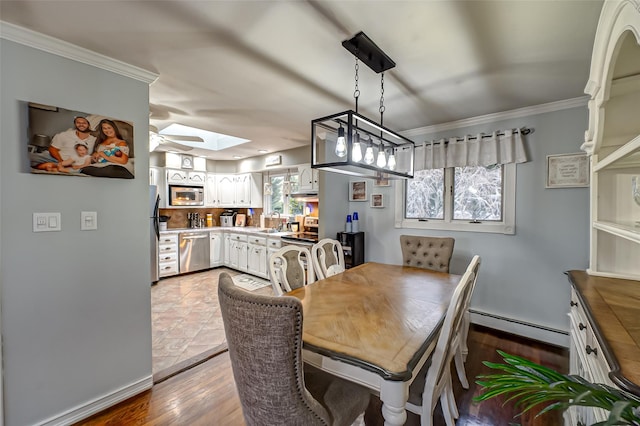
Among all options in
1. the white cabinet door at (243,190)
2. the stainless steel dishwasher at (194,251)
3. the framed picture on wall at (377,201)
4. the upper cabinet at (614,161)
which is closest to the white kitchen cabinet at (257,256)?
the stainless steel dishwasher at (194,251)

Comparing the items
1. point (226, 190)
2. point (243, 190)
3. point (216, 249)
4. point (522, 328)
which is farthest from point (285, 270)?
point (226, 190)

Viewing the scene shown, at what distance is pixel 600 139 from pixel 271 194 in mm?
4882

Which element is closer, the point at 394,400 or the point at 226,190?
the point at 394,400

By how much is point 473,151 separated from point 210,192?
4843 mm

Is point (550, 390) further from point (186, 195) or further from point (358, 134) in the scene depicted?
point (186, 195)

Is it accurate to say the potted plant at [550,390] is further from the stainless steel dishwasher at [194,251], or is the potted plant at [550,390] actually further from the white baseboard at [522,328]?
the stainless steel dishwasher at [194,251]

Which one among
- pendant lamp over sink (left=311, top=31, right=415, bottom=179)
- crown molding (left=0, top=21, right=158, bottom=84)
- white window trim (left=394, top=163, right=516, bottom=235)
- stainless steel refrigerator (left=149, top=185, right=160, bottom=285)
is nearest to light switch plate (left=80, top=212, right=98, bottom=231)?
crown molding (left=0, top=21, right=158, bottom=84)

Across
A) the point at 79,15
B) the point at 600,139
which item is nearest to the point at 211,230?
the point at 79,15

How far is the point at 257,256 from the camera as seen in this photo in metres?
4.84

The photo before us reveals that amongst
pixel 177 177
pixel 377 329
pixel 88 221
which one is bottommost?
pixel 377 329

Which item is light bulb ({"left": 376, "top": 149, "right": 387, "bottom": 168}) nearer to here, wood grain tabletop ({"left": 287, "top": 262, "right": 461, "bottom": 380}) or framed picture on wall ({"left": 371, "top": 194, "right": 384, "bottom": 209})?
wood grain tabletop ({"left": 287, "top": 262, "right": 461, "bottom": 380})

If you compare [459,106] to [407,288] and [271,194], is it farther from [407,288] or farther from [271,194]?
[271,194]

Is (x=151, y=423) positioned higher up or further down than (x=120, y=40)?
further down

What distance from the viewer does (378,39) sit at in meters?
1.65
